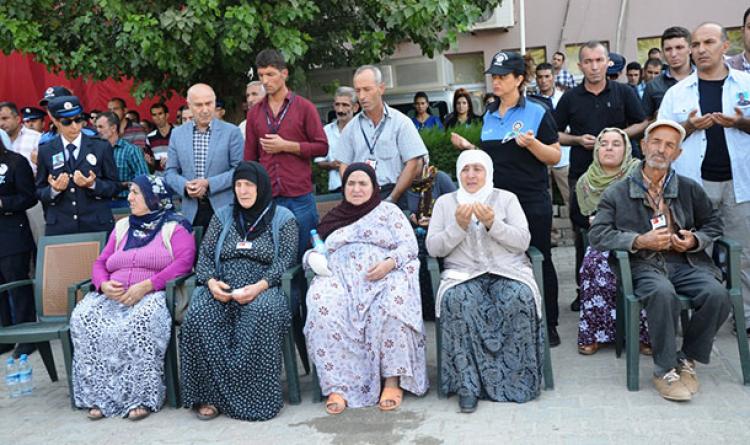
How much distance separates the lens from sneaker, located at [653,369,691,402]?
13.9ft

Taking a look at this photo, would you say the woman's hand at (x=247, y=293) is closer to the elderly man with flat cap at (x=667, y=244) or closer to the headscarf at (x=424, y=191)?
the headscarf at (x=424, y=191)

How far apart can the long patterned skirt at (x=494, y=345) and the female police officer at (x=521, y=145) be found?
32.1 inches

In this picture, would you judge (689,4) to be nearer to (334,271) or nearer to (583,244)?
(583,244)

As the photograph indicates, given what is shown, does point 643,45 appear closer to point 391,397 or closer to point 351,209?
point 351,209

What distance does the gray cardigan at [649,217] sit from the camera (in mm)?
4695

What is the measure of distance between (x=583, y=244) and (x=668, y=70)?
1849 mm

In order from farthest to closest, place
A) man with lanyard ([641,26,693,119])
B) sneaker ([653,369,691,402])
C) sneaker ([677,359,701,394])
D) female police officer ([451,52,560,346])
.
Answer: man with lanyard ([641,26,693,119])
female police officer ([451,52,560,346])
sneaker ([677,359,701,394])
sneaker ([653,369,691,402])

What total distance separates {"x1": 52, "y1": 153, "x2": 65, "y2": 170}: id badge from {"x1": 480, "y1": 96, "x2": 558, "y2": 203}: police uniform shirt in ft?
10.9

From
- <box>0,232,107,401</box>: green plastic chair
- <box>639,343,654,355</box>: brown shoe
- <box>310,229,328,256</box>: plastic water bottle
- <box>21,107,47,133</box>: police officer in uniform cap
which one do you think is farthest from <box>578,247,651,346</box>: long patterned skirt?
<box>21,107,47,133</box>: police officer in uniform cap

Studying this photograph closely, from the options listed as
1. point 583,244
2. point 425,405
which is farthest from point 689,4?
point 425,405

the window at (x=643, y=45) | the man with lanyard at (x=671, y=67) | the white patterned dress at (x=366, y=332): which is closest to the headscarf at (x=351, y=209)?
the white patterned dress at (x=366, y=332)

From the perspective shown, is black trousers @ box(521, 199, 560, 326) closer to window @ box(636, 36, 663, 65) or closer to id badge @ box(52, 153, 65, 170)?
id badge @ box(52, 153, 65, 170)

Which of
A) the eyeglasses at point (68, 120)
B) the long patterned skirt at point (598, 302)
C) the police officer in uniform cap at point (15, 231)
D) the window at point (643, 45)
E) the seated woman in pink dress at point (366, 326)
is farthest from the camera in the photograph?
the window at point (643, 45)

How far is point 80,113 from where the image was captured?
600cm
